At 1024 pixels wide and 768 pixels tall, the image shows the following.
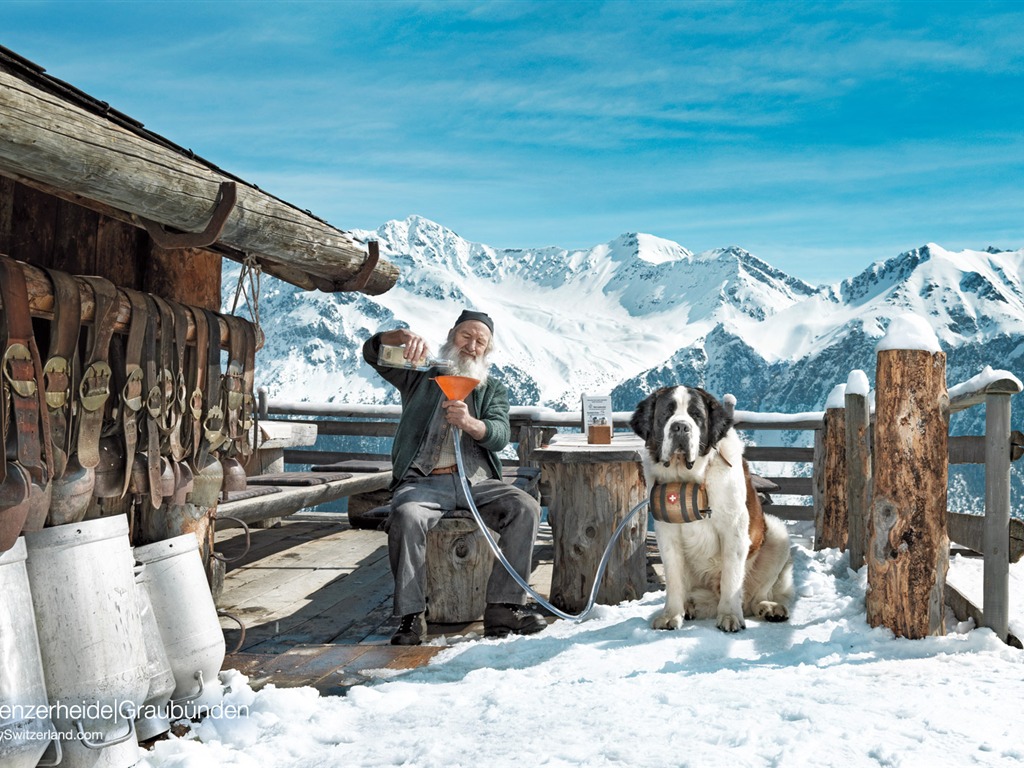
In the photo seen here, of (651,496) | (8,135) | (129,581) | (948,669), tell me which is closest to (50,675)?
(129,581)

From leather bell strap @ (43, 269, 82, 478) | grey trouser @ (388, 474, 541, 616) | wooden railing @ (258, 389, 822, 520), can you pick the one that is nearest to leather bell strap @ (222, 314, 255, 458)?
leather bell strap @ (43, 269, 82, 478)

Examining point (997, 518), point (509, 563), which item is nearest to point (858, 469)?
point (997, 518)

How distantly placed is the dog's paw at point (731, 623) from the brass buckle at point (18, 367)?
9.94 feet

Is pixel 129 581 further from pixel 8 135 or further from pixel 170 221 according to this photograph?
pixel 8 135

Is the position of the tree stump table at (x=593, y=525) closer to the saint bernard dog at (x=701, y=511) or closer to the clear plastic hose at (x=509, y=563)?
the clear plastic hose at (x=509, y=563)

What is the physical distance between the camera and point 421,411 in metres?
4.56

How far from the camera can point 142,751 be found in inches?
103

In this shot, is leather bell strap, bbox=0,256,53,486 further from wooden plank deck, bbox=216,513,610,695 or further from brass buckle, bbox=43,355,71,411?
wooden plank deck, bbox=216,513,610,695

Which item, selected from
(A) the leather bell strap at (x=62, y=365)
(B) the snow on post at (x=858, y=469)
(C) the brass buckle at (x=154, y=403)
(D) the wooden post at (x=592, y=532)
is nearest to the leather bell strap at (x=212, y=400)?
(C) the brass buckle at (x=154, y=403)

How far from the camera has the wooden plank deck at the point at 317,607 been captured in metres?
3.62

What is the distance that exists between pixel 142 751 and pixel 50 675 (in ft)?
1.31

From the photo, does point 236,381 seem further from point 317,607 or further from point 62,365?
point 317,607

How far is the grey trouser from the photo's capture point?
4.13 meters

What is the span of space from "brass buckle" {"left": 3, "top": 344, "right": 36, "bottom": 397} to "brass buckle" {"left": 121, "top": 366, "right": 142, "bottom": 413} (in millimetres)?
395
